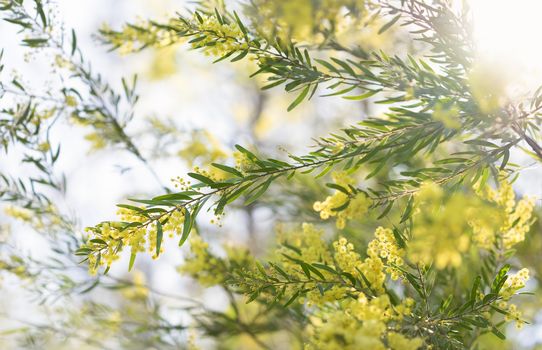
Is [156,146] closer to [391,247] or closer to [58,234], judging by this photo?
[58,234]

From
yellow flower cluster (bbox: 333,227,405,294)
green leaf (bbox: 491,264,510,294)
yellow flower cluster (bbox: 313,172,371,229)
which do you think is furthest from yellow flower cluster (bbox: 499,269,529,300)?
yellow flower cluster (bbox: 313,172,371,229)

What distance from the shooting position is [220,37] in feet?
3.50

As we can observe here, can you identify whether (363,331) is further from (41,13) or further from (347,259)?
(41,13)

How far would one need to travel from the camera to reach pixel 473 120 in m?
1.00

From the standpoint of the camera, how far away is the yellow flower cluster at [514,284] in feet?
3.32

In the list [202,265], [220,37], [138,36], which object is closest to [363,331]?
[220,37]

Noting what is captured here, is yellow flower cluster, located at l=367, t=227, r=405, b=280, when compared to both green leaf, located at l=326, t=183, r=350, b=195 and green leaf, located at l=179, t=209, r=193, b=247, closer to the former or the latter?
green leaf, located at l=326, t=183, r=350, b=195

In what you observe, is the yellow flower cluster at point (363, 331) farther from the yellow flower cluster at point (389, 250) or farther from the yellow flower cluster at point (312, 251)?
the yellow flower cluster at point (312, 251)

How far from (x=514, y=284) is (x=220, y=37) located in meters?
0.75

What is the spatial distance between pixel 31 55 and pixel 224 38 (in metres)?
0.70

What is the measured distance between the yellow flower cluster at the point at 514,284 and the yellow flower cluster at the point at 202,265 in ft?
2.72

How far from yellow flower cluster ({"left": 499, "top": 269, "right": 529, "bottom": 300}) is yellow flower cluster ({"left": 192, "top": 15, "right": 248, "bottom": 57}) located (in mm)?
689

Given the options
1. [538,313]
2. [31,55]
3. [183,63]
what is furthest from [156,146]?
[183,63]

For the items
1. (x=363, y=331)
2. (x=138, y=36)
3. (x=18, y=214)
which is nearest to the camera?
(x=363, y=331)
